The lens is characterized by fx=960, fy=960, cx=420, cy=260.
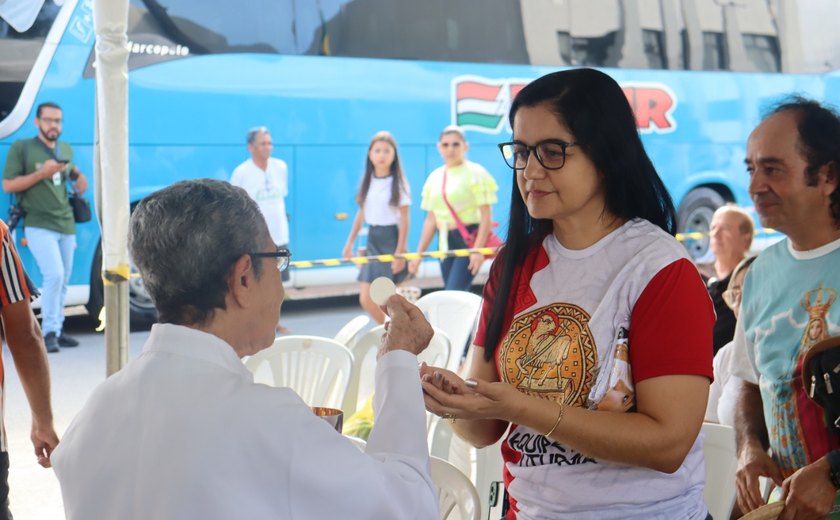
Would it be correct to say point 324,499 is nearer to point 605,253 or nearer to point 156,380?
point 156,380

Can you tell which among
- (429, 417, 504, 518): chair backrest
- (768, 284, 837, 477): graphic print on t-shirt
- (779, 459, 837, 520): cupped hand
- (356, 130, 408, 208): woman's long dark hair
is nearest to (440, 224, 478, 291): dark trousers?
(356, 130, 408, 208): woman's long dark hair

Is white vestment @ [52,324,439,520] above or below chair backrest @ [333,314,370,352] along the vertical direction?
above

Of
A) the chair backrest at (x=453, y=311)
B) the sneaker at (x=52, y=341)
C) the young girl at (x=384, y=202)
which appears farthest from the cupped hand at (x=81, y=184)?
the chair backrest at (x=453, y=311)

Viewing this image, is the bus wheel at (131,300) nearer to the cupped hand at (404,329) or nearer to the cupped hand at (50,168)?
the cupped hand at (50,168)

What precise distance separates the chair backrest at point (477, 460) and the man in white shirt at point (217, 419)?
132 cm

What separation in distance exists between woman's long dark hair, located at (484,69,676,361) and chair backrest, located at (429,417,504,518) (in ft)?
3.76

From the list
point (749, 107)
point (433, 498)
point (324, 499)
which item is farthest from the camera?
point (749, 107)

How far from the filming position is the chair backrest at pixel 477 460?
126 inches

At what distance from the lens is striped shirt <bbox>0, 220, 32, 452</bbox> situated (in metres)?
2.85

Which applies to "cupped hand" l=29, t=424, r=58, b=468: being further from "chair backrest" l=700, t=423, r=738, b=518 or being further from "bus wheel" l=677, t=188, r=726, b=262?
"bus wheel" l=677, t=188, r=726, b=262

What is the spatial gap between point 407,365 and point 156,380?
433 millimetres

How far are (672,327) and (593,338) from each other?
151 mm

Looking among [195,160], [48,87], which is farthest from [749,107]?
[48,87]

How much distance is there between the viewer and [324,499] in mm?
1458
